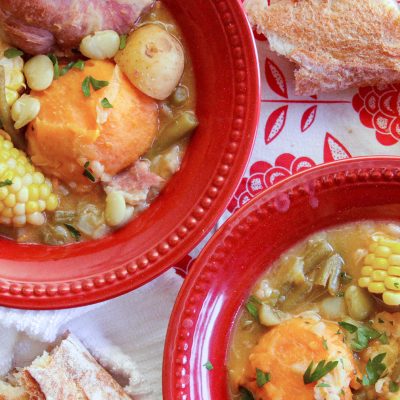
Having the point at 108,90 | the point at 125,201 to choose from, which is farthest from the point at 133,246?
the point at 108,90

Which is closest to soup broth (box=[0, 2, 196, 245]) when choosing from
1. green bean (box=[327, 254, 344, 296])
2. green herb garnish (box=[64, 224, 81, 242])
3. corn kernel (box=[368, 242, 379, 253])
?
green herb garnish (box=[64, 224, 81, 242])

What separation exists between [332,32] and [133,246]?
3.99 feet

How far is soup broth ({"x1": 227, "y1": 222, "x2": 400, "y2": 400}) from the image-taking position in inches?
102

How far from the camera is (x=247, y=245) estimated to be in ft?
8.90

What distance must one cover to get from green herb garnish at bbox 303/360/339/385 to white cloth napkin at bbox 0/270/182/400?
0.73 meters

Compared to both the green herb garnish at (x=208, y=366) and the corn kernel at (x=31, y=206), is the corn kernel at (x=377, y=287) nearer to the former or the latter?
the green herb garnish at (x=208, y=366)

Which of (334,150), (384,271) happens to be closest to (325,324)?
(384,271)

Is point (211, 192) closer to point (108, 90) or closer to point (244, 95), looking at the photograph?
point (244, 95)

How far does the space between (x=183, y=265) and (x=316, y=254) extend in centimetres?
61

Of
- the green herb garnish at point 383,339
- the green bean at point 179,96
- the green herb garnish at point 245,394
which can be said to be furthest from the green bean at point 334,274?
the green bean at point 179,96

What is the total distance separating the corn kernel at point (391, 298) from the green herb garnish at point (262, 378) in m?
0.52

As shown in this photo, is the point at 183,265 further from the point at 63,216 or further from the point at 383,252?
the point at 383,252

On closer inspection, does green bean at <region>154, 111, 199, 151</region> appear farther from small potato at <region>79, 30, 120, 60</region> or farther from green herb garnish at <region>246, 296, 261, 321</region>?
green herb garnish at <region>246, 296, 261, 321</region>

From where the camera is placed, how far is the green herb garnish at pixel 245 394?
2705 millimetres
